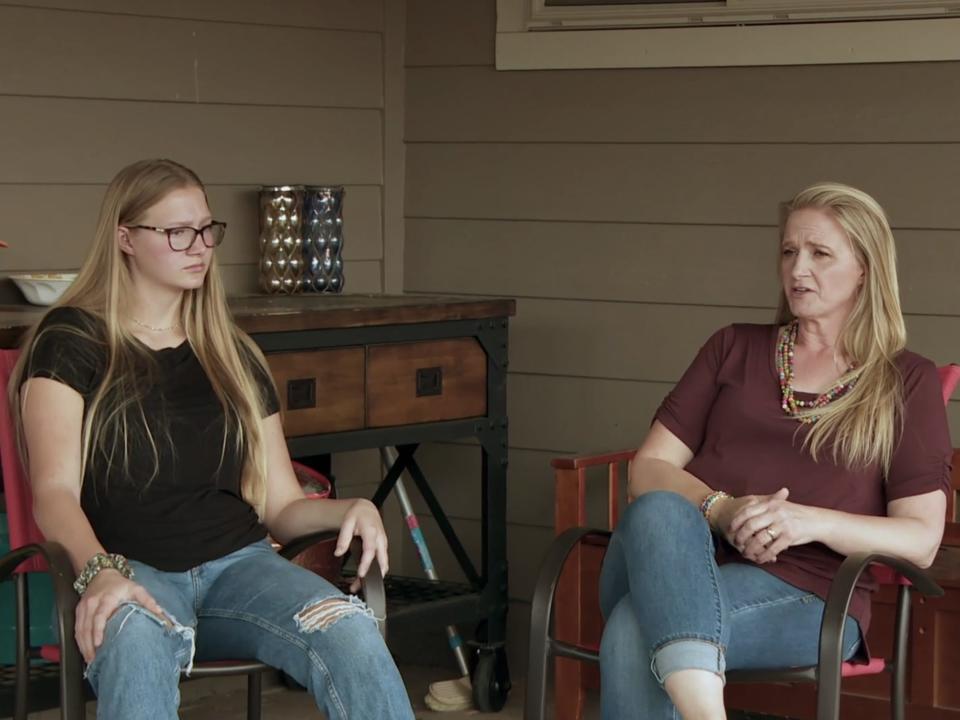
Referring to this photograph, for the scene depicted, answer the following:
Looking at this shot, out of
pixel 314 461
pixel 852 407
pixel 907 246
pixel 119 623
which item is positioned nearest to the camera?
pixel 119 623

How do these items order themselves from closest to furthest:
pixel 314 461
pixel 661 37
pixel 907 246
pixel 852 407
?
1. pixel 852 407
2. pixel 907 246
3. pixel 661 37
4. pixel 314 461

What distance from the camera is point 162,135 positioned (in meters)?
3.63

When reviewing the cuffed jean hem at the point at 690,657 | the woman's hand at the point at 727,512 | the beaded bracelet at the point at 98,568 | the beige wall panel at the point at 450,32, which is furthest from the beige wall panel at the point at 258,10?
the cuffed jean hem at the point at 690,657

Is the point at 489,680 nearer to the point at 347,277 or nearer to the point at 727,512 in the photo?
the point at 347,277

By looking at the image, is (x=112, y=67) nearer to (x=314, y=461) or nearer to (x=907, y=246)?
(x=314, y=461)

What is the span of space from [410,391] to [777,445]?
3.28 ft

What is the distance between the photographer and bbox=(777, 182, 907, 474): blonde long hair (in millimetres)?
2693

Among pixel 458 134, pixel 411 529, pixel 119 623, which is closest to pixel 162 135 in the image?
pixel 458 134

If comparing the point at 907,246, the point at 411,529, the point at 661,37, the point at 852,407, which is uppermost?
the point at 661,37

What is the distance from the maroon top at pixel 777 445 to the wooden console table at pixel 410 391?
2.46ft

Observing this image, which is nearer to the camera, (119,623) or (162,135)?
(119,623)

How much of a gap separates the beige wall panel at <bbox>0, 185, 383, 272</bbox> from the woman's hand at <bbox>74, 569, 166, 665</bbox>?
3.79 feet

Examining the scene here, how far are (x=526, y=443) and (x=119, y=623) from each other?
1908 mm

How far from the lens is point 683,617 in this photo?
242cm
